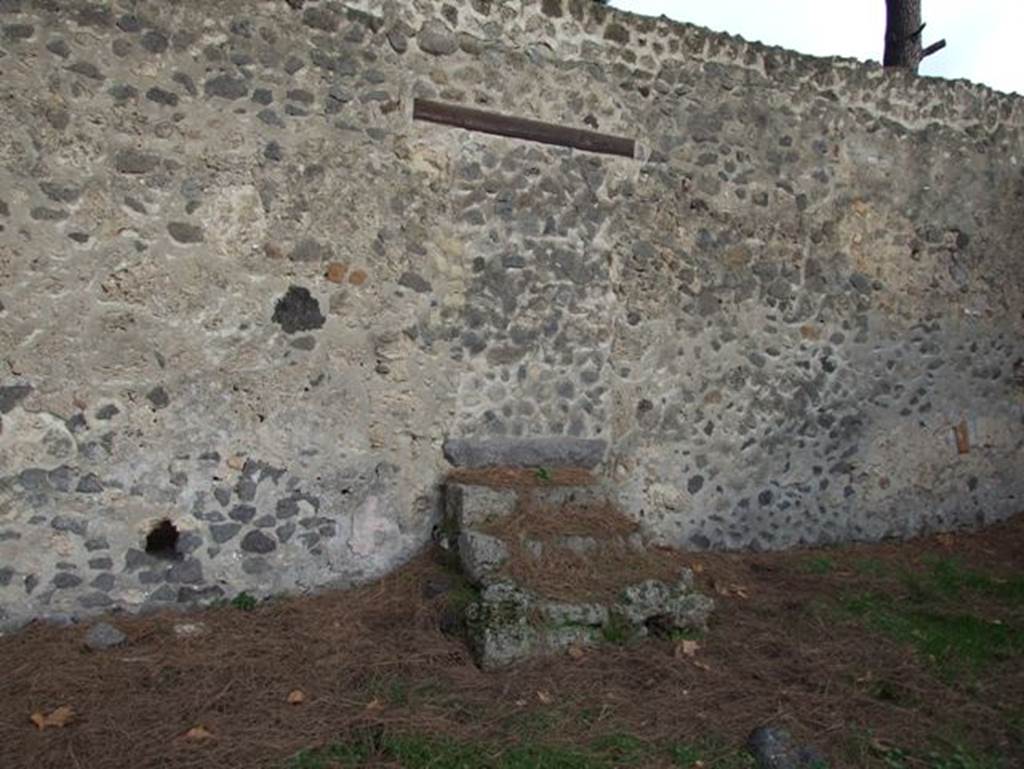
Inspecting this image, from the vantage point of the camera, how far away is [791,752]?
4125 millimetres

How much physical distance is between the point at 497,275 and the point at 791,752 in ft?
11.3

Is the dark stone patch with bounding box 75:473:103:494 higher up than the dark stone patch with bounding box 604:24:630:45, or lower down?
lower down

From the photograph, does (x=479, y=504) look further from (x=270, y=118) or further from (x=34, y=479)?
(x=270, y=118)

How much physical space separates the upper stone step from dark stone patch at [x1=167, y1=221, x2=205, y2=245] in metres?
1.98

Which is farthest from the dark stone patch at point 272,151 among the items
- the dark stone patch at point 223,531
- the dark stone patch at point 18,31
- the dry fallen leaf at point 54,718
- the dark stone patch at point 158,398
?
the dry fallen leaf at point 54,718

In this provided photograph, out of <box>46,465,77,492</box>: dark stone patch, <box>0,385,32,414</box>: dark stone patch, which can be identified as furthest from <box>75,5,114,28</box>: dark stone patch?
<box>46,465,77,492</box>: dark stone patch

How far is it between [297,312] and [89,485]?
150 cm

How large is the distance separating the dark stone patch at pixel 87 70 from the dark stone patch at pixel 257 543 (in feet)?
8.71

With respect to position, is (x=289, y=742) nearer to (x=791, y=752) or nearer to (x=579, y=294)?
(x=791, y=752)

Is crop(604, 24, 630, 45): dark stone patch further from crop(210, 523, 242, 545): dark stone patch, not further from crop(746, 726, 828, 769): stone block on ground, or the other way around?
crop(746, 726, 828, 769): stone block on ground

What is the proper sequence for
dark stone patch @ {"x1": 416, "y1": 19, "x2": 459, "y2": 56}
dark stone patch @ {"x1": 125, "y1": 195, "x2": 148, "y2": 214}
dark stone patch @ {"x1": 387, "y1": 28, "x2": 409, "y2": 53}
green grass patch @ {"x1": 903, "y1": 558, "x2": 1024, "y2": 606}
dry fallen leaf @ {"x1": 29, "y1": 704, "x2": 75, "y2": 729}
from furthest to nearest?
green grass patch @ {"x1": 903, "y1": 558, "x2": 1024, "y2": 606} → dark stone patch @ {"x1": 416, "y1": 19, "x2": 459, "y2": 56} → dark stone patch @ {"x1": 387, "y1": 28, "x2": 409, "y2": 53} → dark stone patch @ {"x1": 125, "y1": 195, "x2": 148, "y2": 214} → dry fallen leaf @ {"x1": 29, "y1": 704, "x2": 75, "y2": 729}

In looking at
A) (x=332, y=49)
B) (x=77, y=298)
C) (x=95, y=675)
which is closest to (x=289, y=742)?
(x=95, y=675)

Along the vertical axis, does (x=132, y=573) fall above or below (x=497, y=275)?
below

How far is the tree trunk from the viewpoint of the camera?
12.4 m
